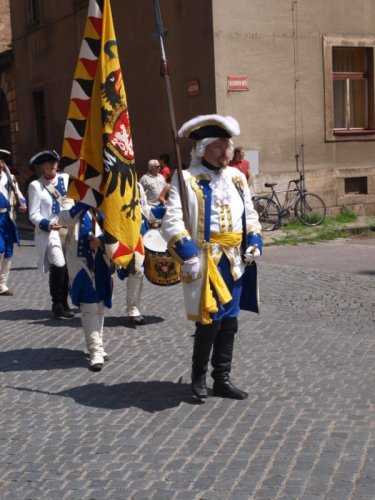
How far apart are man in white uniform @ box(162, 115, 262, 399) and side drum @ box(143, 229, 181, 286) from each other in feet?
8.50

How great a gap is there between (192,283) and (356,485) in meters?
1.92

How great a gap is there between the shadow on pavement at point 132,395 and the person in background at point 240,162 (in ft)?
33.1

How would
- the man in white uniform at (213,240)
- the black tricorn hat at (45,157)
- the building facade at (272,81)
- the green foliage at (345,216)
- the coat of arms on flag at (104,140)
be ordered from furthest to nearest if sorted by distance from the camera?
the green foliage at (345,216), the building facade at (272,81), the black tricorn hat at (45,157), the coat of arms on flag at (104,140), the man in white uniform at (213,240)

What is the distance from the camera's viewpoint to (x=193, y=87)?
59.7 feet

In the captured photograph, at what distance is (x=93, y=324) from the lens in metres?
7.31

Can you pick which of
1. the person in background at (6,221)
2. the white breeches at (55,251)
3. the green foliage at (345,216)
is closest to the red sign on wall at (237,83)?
the green foliage at (345,216)

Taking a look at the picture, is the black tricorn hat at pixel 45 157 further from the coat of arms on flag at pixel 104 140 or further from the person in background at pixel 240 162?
the person in background at pixel 240 162

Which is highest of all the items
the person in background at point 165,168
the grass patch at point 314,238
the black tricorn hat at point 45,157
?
the black tricorn hat at point 45,157

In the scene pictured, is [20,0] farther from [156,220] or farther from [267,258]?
[156,220]

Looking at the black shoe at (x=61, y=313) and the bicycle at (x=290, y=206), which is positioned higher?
the bicycle at (x=290, y=206)

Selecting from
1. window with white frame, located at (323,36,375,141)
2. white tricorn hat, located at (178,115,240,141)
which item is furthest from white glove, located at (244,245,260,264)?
window with white frame, located at (323,36,375,141)

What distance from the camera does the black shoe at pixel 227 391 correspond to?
20.0 ft

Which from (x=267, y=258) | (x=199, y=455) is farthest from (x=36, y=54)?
(x=199, y=455)

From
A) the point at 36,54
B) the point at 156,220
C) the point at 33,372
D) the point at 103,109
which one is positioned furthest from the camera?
the point at 36,54
